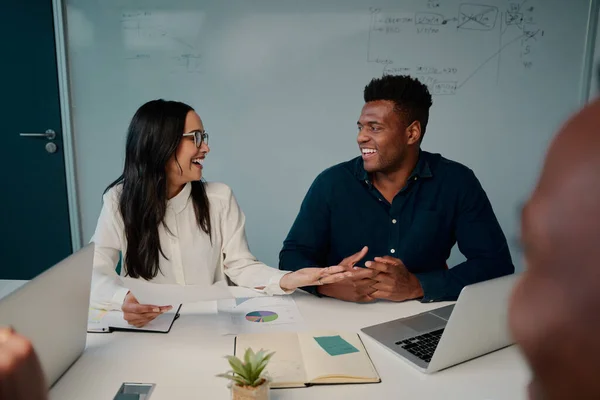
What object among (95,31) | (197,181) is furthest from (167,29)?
(197,181)

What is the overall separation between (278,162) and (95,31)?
1.37m

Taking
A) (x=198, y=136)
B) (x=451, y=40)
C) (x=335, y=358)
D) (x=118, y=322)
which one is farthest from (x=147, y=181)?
(x=451, y=40)

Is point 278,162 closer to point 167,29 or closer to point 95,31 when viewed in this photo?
point 167,29

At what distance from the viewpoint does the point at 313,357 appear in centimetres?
104

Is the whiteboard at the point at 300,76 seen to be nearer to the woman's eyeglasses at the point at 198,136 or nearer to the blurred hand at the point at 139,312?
the woman's eyeglasses at the point at 198,136

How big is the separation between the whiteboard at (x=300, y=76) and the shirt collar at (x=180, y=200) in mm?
1275

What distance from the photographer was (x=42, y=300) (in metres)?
0.89

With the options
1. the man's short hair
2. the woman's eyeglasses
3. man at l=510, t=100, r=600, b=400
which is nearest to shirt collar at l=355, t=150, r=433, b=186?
the man's short hair

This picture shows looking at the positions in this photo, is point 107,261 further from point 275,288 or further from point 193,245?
point 275,288

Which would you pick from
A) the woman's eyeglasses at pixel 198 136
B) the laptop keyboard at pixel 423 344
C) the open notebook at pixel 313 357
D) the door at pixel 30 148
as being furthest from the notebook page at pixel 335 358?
the door at pixel 30 148

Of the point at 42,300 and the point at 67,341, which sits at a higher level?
the point at 42,300

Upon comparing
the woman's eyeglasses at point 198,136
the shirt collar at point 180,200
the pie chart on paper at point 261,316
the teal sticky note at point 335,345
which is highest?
the woman's eyeglasses at point 198,136

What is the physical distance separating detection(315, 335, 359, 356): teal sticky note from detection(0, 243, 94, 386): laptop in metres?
0.54

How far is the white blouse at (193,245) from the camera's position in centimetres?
161
